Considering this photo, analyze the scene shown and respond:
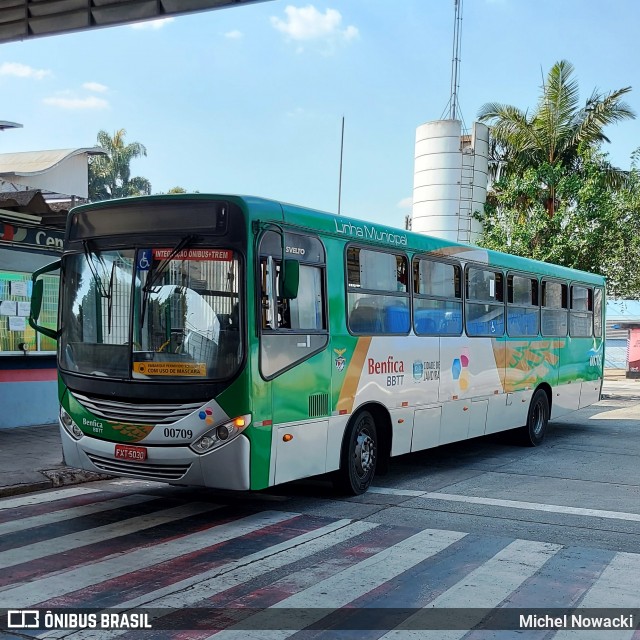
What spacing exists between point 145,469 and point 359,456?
2.68 m

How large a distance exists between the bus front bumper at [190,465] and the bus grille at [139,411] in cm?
25

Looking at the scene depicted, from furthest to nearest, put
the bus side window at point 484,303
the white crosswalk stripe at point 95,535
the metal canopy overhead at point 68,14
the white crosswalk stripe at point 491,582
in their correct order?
the bus side window at point 484,303, the metal canopy overhead at point 68,14, the white crosswalk stripe at point 95,535, the white crosswalk stripe at point 491,582

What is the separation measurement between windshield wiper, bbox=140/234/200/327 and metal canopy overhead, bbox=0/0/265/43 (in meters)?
5.19

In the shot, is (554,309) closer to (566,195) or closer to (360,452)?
(360,452)

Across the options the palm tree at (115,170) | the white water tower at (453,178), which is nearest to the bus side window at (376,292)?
the white water tower at (453,178)

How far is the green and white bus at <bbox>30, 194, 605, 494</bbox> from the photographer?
763 cm

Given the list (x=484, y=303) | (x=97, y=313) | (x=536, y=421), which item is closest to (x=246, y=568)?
(x=97, y=313)

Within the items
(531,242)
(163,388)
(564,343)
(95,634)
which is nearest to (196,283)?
(163,388)

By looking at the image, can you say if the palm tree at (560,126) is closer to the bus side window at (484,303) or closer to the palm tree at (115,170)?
the bus side window at (484,303)

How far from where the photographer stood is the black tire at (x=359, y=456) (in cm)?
920

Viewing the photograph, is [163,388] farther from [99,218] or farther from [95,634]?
[95,634]

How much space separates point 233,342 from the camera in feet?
25.0

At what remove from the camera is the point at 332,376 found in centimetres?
891

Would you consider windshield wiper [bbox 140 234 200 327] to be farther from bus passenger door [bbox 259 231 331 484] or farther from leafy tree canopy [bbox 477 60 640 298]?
leafy tree canopy [bbox 477 60 640 298]
